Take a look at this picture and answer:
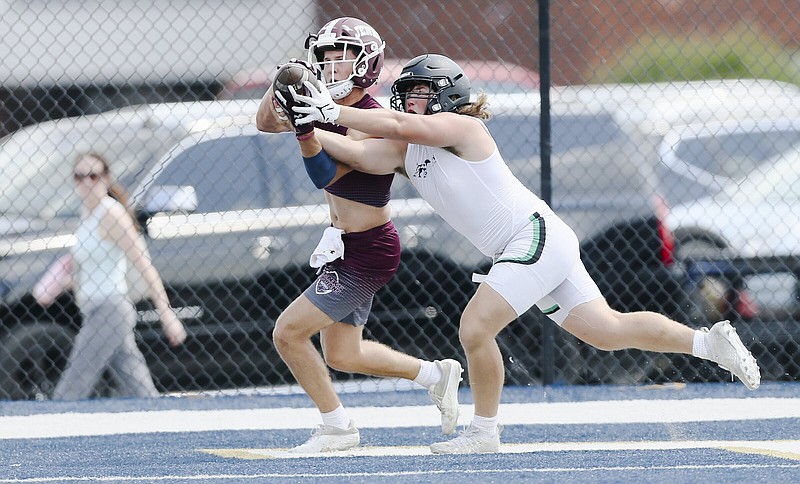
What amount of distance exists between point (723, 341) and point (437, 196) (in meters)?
1.27

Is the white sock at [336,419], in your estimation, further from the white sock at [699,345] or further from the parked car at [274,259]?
the parked car at [274,259]

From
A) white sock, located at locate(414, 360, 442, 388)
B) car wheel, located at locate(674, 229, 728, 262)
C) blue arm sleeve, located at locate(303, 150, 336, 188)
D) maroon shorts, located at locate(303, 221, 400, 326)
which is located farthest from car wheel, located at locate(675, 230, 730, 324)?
blue arm sleeve, located at locate(303, 150, 336, 188)

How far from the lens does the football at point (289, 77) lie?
5340 mm

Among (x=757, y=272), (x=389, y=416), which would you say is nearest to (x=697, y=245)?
(x=757, y=272)

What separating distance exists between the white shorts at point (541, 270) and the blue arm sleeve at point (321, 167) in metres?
0.73

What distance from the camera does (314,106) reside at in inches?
212

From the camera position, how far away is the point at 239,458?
19.9 feet

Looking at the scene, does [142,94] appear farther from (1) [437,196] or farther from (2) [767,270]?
(1) [437,196]

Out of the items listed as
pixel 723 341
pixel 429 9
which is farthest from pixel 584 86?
pixel 723 341

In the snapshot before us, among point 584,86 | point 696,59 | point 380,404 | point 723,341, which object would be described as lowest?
point 696,59

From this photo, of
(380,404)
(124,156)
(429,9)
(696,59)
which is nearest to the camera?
(380,404)

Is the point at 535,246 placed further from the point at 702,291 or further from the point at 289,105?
the point at 702,291

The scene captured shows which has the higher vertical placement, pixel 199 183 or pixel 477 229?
pixel 477 229

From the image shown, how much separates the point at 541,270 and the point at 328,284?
0.91m
